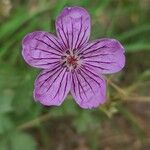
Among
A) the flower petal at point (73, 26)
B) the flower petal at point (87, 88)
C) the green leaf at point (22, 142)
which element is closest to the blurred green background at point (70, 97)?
the green leaf at point (22, 142)

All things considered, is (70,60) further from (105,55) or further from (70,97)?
(70,97)

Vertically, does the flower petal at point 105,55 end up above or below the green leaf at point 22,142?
above

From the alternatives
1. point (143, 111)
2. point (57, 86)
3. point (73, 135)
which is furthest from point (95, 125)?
point (57, 86)

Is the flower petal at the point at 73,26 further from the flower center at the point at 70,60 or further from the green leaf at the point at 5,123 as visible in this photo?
the green leaf at the point at 5,123

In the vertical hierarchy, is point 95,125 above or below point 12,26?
below

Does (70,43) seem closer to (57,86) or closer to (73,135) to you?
(57,86)

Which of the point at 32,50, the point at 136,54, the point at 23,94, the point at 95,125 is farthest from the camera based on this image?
the point at 136,54

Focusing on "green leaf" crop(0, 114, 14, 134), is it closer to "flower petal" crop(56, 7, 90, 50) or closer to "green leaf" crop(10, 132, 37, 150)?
"green leaf" crop(10, 132, 37, 150)
